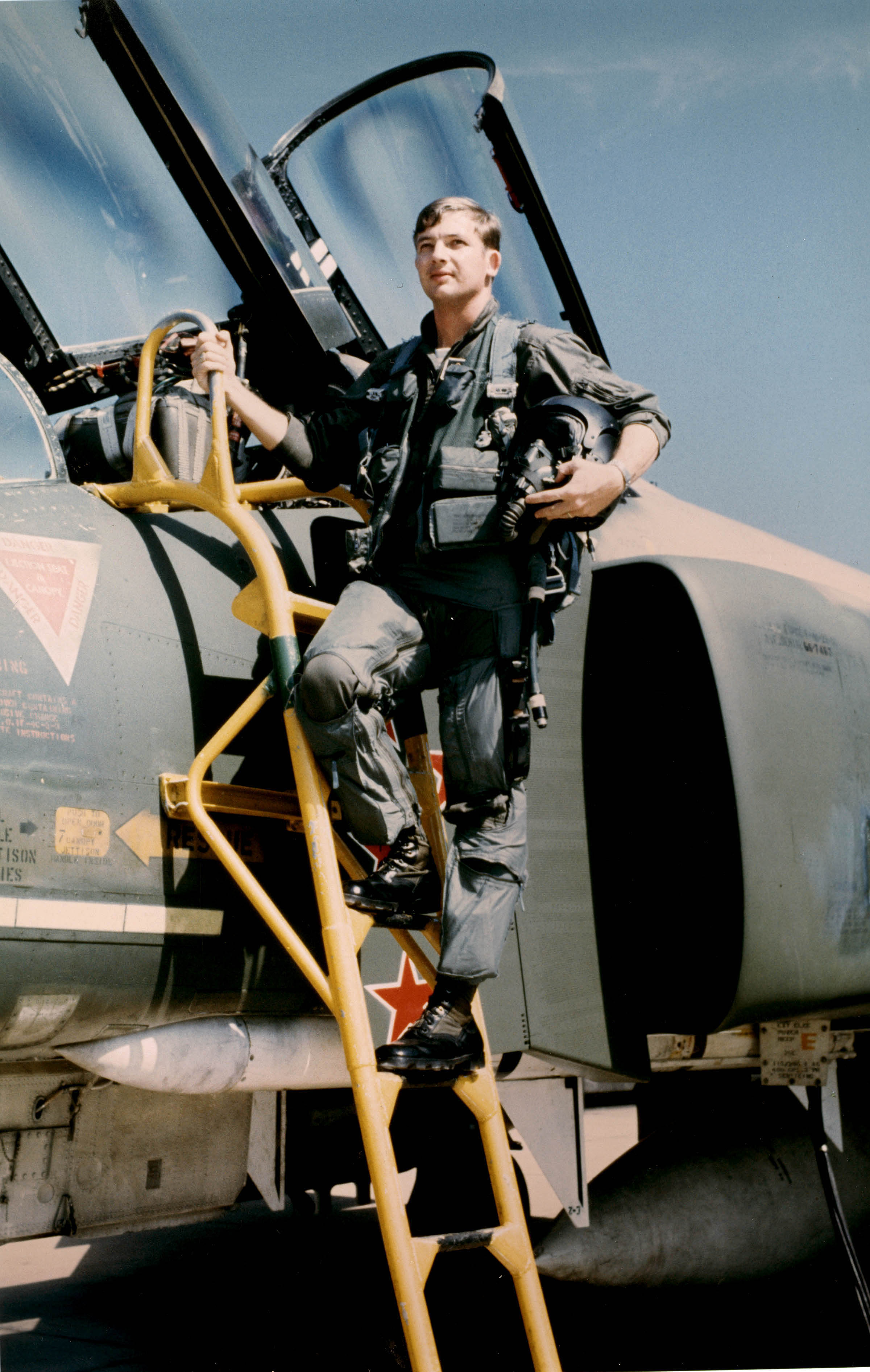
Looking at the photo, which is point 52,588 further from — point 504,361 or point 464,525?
point 504,361

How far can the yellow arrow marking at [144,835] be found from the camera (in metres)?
2.37

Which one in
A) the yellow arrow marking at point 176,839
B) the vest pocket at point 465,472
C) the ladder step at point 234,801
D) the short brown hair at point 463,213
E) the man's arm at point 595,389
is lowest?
the yellow arrow marking at point 176,839

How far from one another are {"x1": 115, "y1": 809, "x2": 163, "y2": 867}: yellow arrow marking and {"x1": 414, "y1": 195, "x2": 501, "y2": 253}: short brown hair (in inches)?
53.1

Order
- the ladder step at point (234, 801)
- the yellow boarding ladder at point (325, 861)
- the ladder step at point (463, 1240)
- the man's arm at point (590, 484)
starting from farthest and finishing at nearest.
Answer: the ladder step at point (234, 801)
the man's arm at point (590, 484)
the ladder step at point (463, 1240)
the yellow boarding ladder at point (325, 861)

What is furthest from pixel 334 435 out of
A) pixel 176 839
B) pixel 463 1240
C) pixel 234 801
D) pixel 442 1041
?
pixel 463 1240

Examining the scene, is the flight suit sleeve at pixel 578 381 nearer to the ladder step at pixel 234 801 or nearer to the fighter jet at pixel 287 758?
the fighter jet at pixel 287 758

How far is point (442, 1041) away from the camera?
7.24 feet

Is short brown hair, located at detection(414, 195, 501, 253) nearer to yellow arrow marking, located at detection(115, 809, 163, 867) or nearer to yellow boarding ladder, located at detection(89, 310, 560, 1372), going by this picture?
yellow boarding ladder, located at detection(89, 310, 560, 1372)

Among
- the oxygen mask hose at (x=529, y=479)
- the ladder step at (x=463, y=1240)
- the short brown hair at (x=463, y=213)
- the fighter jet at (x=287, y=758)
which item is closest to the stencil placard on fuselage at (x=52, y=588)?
the fighter jet at (x=287, y=758)

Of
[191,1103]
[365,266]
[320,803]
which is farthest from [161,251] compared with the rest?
[191,1103]

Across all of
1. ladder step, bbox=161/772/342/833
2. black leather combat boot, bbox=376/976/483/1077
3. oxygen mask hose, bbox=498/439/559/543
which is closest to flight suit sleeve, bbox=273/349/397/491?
oxygen mask hose, bbox=498/439/559/543

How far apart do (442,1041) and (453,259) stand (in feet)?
5.26

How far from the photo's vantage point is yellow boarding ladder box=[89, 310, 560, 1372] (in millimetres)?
2002

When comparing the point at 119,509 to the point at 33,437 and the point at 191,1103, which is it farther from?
the point at 191,1103
